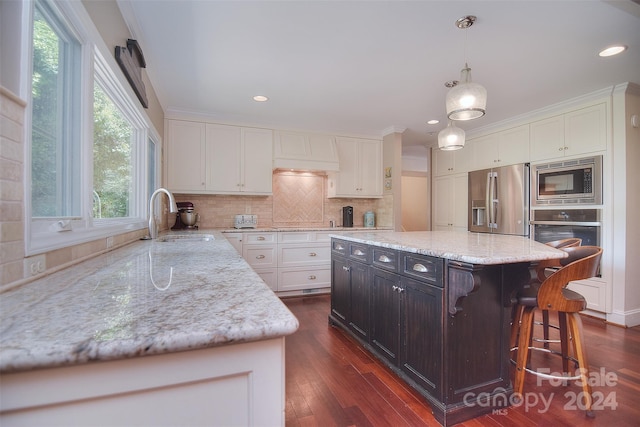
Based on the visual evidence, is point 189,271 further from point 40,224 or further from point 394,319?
point 394,319

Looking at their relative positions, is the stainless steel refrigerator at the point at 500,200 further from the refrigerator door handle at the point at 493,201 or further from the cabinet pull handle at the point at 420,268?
the cabinet pull handle at the point at 420,268

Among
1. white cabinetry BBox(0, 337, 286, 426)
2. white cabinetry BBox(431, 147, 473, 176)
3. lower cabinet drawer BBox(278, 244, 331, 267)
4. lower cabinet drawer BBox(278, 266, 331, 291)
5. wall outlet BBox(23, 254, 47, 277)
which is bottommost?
lower cabinet drawer BBox(278, 266, 331, 291)

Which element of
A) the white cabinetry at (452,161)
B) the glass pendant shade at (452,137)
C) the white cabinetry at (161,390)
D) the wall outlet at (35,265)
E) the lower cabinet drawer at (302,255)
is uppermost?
the white cabinetry at (452,161)

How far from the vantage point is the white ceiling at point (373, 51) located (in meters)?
1.91

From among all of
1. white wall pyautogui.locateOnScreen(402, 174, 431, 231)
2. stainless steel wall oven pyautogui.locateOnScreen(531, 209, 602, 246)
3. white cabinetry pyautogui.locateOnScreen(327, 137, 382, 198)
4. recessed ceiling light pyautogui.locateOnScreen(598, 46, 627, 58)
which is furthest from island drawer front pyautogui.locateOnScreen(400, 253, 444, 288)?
white wall pyautogui.locateOnScreen(402, 174, 431, 231)

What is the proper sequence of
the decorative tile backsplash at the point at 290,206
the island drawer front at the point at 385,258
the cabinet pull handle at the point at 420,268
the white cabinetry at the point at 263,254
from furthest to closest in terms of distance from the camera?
the decorative tile backsplash at the point at 290,206
the white cabinetry at the point at 263,254
the island drawer front at the point at 385,258
the cabinet pull handle at the point at 420,268

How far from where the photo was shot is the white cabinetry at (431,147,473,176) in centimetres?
461

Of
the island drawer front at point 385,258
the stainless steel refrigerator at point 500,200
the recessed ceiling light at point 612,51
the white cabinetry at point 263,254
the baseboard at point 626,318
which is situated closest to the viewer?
the island drawer front at point 385,258

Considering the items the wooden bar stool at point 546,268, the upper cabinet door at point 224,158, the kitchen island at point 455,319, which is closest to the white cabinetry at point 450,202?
the wooden bar stool at point 546,268

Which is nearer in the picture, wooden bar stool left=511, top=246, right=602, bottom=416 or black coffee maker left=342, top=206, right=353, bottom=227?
wooden bar stool left=511, top=246, right=602, bottom=416

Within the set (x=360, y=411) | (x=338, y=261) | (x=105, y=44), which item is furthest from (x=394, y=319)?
(x=105, y=44)

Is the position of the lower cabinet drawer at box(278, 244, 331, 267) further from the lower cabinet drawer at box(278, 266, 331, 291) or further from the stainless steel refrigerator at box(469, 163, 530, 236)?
the stainless steel refrigerator at box(469, 163, 530, 236)

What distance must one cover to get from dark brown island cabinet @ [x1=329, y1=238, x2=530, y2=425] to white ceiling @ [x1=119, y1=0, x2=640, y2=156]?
1.58 m

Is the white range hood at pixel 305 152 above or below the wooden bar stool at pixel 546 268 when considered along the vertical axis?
above
